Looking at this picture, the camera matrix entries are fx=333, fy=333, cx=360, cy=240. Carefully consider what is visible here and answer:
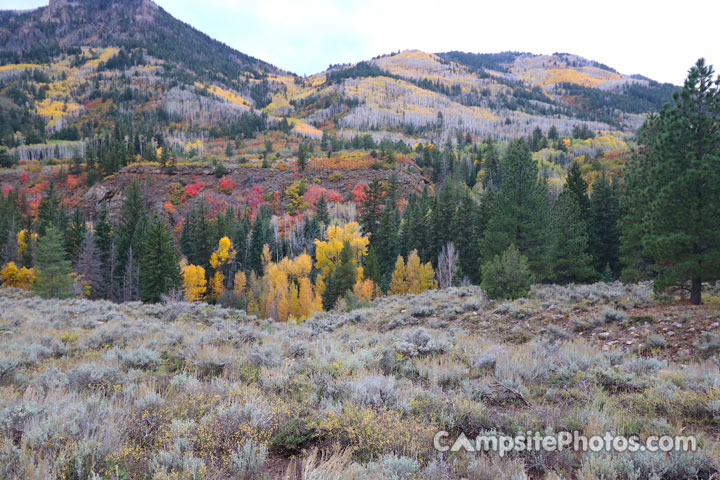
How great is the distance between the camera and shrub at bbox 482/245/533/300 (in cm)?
1758

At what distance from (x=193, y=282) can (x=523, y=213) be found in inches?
1739

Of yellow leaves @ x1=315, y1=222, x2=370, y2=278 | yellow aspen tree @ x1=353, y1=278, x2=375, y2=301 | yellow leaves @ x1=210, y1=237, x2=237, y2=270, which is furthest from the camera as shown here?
yellow leaves @ x1=210, y1=237, x2=237, y2=270

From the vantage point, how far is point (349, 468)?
3.26 meters

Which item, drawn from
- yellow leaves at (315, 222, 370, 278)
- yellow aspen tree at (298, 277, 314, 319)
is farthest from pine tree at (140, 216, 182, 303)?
yellow leaves at (315, 222, 370, 278)

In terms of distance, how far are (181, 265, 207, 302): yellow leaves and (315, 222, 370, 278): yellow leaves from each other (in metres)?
17.5

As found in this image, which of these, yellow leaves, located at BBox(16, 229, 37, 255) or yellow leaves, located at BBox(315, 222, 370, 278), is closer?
yellow leaves, located at BBox(315, 222, 370, 278)

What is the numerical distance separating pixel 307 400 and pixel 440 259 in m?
41.0

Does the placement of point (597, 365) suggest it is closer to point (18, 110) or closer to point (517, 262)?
point (517, 262)

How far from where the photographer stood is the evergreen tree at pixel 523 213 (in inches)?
928

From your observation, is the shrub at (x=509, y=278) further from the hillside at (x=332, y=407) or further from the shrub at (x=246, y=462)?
the shrub at (x=246, y=462)

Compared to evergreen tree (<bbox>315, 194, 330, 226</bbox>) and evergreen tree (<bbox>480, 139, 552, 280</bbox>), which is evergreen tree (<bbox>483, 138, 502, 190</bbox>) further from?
evergreen tree (<bbox>480, 139, 552, 280</bbox>)

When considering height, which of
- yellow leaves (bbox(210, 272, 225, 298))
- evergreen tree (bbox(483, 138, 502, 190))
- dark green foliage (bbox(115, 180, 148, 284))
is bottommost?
yellow leaves (bbox(210, 272, 225, 298))

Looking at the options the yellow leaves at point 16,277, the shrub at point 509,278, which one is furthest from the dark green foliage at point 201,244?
the shrub at point 509,278

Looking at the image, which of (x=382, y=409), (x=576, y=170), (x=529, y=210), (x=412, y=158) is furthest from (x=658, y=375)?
(x=412, y=158)
